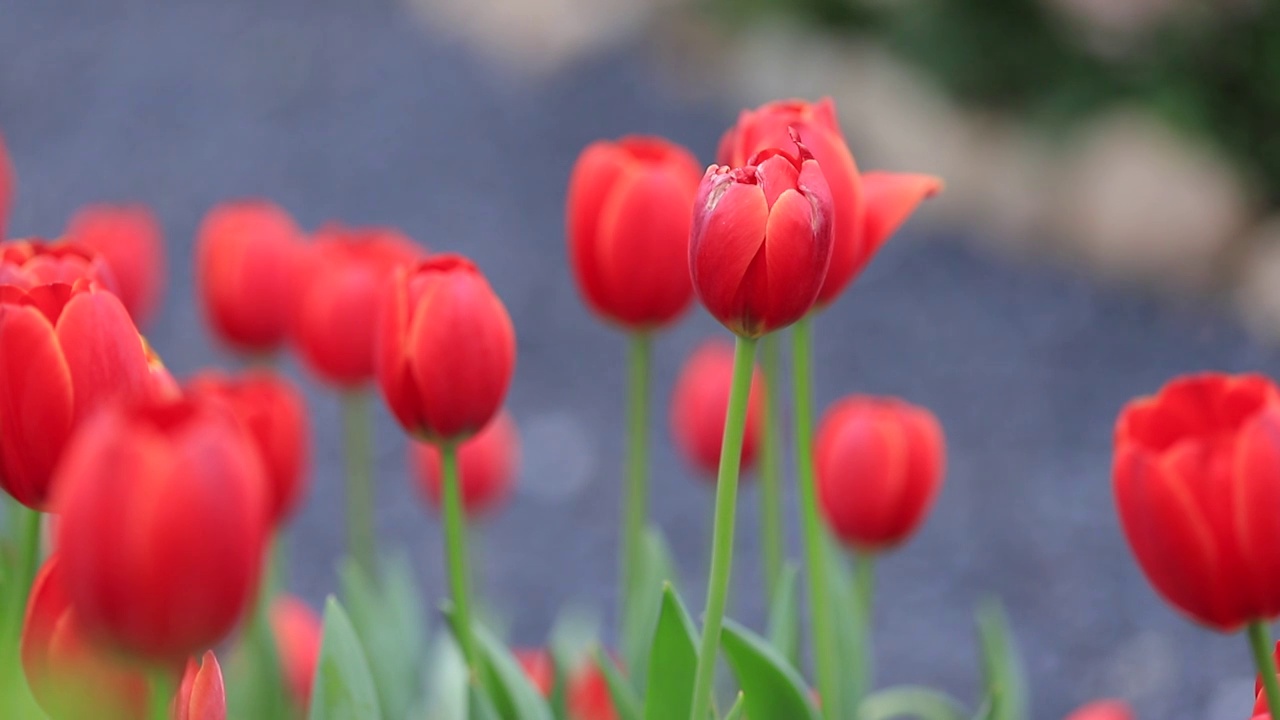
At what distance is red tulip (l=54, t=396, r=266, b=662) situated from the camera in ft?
1.24

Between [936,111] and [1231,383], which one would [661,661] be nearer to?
[1231,383]

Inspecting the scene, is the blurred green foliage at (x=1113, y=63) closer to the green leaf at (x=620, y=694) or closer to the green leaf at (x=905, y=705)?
the green leaf at (x=905, y=705)

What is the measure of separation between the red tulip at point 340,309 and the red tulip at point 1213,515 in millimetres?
523

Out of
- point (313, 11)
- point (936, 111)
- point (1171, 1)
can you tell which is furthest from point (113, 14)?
point (1171, 1)

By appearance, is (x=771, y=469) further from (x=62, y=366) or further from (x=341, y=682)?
(x=62, y=366)

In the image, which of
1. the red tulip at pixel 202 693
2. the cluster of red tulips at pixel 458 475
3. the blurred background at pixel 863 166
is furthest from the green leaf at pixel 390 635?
the blurred background at pixel 863 166

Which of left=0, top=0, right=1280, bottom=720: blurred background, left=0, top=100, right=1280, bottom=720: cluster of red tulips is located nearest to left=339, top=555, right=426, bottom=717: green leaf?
left=0, top=100, right=1280, bottom=720: cluster of red tulips

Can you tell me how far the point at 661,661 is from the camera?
→ 63cm

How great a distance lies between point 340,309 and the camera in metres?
0.98

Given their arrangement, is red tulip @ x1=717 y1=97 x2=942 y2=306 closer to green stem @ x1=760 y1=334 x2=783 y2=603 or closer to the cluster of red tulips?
the cluster of red tulips

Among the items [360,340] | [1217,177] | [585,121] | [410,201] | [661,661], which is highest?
[585,121]

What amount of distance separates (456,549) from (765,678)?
0.15 m

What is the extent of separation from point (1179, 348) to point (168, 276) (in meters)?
2.35

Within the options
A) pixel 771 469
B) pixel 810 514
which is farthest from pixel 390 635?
pixel 810 514
